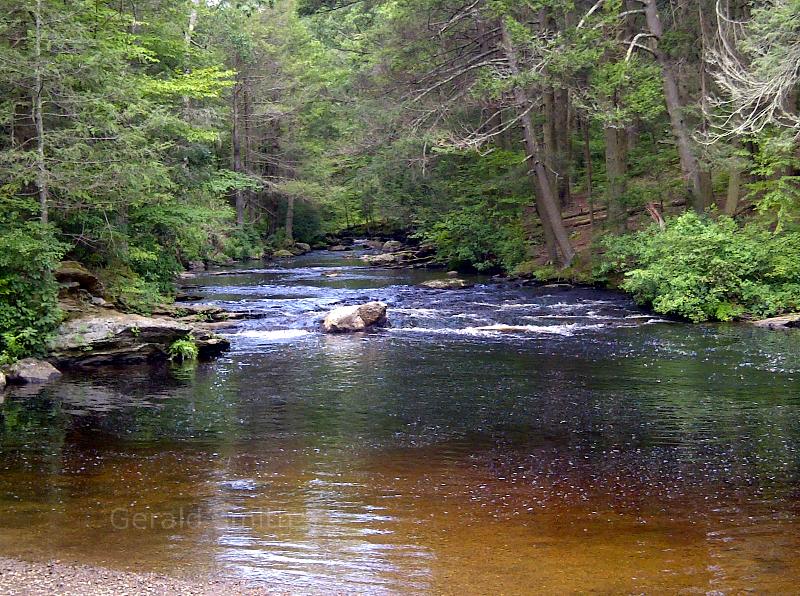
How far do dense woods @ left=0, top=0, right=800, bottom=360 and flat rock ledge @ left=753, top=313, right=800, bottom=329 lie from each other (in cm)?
63

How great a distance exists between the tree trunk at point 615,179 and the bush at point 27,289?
647 inches

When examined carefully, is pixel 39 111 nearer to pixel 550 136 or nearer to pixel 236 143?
pixel 550 136

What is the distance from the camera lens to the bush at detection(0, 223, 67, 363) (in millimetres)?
13836

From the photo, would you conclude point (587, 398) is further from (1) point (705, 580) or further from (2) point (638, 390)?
(1) point (705, 580)

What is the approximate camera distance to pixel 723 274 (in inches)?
762

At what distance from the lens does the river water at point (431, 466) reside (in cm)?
613

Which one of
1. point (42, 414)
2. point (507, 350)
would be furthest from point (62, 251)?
point (507, 350)

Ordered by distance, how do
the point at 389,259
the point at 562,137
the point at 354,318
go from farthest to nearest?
the point at 389,259, the point at 562,137, the point at 354,318

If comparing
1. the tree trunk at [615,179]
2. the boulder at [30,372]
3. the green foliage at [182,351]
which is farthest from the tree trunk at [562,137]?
the boulder at [30,372]

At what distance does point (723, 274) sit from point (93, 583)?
17.1m

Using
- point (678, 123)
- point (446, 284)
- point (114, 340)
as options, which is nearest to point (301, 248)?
point (446, 284)

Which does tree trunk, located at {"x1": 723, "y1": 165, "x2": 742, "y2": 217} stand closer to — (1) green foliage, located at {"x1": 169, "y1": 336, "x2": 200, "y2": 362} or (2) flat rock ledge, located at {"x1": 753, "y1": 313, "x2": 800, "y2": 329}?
(2) flat rock ledge, located at {"x1": 753, "y1": 313, "x2": 800, "y2": 329}

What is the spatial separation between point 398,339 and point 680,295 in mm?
6979

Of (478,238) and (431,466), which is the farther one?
(478,238)
